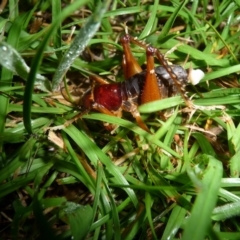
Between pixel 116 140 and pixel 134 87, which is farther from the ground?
pixel 134 87

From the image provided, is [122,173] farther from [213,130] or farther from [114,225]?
[213,130]

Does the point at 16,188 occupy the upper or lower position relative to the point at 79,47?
lower

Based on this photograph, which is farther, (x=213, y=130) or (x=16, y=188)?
(x=213, y=130)

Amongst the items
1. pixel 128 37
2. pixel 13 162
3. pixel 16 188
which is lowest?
pixel 16 188

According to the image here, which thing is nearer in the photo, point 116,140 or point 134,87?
point 116,140

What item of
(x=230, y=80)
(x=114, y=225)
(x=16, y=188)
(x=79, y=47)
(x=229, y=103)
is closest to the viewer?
(x=79, y=47)

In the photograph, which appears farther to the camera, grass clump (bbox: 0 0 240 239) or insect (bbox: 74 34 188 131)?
insect (bbox: 74 34 188 131)

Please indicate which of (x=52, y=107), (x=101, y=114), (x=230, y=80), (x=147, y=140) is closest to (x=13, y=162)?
(x=52, y=107)

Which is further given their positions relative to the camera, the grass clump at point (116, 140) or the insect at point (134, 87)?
the insect at point (134, 87)
